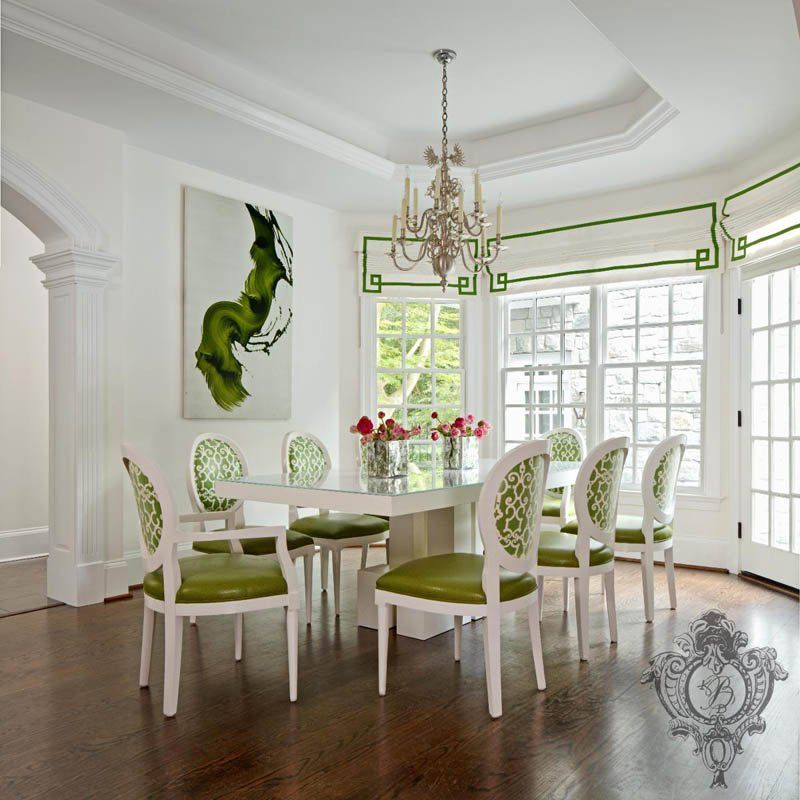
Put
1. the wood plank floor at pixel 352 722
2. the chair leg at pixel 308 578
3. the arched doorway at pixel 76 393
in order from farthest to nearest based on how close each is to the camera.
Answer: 1. the arched doorway at pixel 76 393
2. the chair leg at pixel 308 578
3. the wood plank floor at pixel 352 722

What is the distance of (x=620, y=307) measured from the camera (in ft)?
19.0

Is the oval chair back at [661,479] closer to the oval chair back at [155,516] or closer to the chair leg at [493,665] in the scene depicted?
the chair leg at [493,665]

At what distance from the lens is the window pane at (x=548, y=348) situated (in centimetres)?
614

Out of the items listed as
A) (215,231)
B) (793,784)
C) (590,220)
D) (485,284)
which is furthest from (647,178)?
(793,784)

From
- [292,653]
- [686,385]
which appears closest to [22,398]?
[292,653]

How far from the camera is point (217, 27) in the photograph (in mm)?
3824

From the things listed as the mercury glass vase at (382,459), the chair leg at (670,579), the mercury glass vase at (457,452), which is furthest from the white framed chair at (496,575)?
the chair leg at (670,579)

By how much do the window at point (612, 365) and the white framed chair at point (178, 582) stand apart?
364cm

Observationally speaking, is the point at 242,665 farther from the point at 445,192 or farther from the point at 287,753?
the point at 445,192

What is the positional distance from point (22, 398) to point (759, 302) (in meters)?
5.59

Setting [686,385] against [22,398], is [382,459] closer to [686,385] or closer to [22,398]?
[686,385]

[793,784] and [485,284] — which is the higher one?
[485,284]

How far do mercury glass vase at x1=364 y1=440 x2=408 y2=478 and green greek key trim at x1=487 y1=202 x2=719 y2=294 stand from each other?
3073 millimetres

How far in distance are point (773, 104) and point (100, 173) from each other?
152 inches
